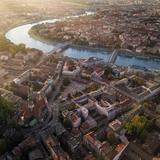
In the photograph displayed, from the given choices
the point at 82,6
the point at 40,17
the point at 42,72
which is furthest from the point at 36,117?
the point at 82,6

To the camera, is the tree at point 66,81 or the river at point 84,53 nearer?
the tree at point 66,81

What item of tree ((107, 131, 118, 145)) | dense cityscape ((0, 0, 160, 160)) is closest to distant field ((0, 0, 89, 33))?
dense cityscape ((0, 0, 160, 160))

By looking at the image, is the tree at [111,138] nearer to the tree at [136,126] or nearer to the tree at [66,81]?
the tree at [136,126]

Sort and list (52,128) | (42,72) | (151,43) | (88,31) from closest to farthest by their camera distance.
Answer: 1. (52,128)
2. (42,72)
3. (151,43)
4. (88,31)

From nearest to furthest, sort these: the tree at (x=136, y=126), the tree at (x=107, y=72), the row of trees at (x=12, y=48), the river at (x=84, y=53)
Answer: the tree at (x=136, y=126), the tree at (x=107, y=72), the river at (x=84, y=53), the row of trees at (x=12, y=48)

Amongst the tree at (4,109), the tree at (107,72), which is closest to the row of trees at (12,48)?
the tree at (107,72)

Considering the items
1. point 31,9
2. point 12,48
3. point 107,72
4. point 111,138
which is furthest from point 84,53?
point 31,9

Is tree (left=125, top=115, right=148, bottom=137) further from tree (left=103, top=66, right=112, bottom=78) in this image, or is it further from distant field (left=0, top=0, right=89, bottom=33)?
distant field (left=0, top=0, right=89, bottom=33)

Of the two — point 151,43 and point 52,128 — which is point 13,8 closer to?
point 151,43

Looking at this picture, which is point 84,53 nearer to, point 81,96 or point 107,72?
point 107,72
